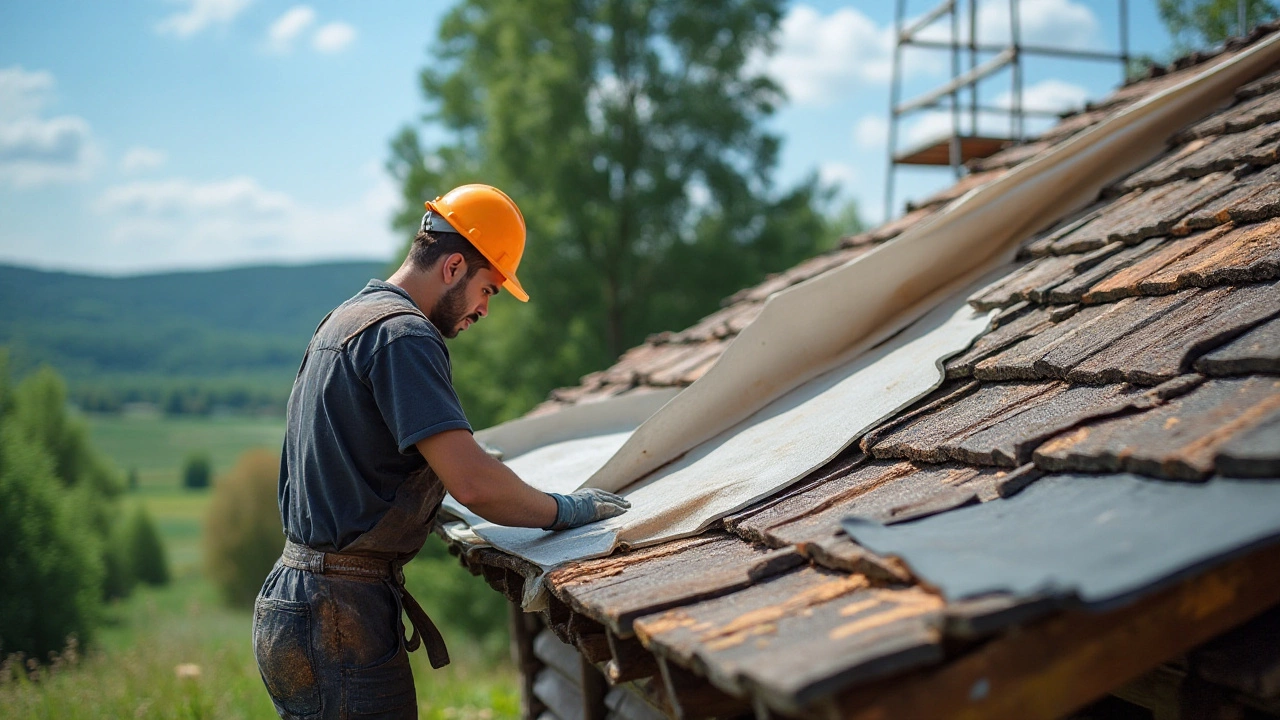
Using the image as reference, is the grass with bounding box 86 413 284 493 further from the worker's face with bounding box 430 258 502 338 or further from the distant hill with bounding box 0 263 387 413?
the worker's face with bounding box 430 258 502 338

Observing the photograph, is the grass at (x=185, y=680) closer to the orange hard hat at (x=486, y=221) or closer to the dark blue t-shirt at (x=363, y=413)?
the dark blue t-shirt at (x=363, y=413)

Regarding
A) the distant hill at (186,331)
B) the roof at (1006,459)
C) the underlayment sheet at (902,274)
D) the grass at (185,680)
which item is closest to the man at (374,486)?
the roof at (1006,459)

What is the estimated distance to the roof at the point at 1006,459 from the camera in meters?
1.29

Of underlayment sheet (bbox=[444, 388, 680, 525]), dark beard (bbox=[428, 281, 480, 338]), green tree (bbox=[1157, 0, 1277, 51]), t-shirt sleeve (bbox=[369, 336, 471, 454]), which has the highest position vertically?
green tree (bbox=[1157, 0, 1277, 51])

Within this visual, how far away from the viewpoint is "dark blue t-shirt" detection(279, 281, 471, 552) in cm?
223

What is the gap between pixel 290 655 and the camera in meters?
2.50

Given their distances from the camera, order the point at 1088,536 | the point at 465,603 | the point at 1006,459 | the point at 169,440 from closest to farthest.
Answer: the point at 1088,536 → the point at 1006,459 → the point at 465,603 → the point at 169,440

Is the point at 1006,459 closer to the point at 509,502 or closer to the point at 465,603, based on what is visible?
the point at 509,502

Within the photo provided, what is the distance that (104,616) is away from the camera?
19203 mm

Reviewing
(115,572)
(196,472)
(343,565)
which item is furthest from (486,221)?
(196,472)

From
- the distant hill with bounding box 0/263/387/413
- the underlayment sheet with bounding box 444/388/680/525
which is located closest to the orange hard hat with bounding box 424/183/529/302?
the underlayment sheet with bounding box 444/388/680/525

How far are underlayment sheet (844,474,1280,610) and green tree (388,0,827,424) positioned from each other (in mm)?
16341

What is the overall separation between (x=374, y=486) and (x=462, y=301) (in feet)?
2.11

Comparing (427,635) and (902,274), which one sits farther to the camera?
(902,274)
